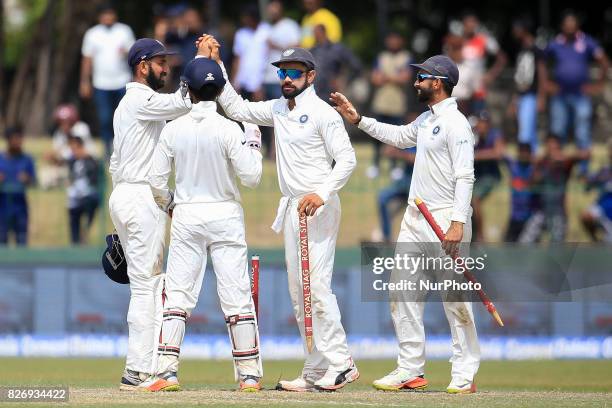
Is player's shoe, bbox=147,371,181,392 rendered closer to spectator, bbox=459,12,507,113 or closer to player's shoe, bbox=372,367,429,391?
player's shoe, bbox=372,367,429,391

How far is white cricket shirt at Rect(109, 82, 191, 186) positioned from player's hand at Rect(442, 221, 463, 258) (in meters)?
2.52

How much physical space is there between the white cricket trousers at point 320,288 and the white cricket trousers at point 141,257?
115 cm

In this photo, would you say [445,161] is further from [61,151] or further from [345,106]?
[61,151]

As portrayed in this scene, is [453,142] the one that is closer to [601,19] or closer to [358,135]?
[358,135]

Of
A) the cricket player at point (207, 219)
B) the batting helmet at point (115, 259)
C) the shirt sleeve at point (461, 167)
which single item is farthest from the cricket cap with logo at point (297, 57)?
the batting helmet at point (115, 259)

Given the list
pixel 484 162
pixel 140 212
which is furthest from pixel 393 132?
pixel 484 162

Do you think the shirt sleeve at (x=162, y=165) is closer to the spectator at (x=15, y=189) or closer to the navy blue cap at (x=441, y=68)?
the navy blue cap at (x=441, y=68)

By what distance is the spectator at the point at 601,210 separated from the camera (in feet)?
67.8

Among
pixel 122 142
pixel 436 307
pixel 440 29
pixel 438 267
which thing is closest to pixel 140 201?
pixel 122 142

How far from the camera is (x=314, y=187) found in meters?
12.3

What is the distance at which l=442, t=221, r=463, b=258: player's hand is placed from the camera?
12.0 m

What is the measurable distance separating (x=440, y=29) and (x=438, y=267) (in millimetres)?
25442

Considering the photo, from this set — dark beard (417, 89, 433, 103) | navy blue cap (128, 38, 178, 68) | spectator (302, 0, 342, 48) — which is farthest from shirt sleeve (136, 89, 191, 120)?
spectator (302, 0, 342, 48)

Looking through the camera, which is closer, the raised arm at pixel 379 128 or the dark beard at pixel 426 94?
the dark beard at pixel 426 94
